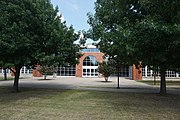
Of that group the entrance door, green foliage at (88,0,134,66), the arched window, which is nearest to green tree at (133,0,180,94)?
green foliage at (88,0,134,66)

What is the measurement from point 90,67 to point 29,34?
4734cm

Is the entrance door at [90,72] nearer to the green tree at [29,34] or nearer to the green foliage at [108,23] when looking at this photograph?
the green foliage at [108,23]

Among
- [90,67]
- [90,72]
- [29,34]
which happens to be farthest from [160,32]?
[90,67]

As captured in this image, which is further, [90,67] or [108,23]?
[90,67]

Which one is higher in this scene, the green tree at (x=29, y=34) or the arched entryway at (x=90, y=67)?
the green tree at (x=29, y=34)

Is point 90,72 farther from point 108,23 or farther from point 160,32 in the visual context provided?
point 160,32

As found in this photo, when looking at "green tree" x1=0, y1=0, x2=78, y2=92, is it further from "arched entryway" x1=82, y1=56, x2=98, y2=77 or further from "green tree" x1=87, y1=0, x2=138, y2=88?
"arched entryway" x1=82, y1=56, x2=98, y2=77

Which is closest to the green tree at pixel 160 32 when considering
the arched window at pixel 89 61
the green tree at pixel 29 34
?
the green tree at pixel 29 34

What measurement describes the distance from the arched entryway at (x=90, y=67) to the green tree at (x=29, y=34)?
148ft

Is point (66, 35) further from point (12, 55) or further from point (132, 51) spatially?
point (132, 51)

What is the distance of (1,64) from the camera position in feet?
58.9

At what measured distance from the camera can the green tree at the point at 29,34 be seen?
1534 cm

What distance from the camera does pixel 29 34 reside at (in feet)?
52.5

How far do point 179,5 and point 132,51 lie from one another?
266 centimetres
